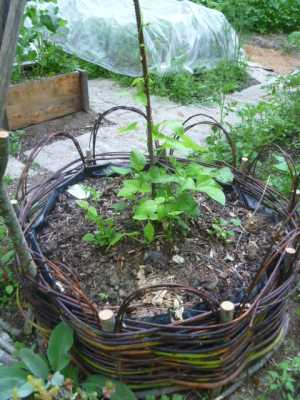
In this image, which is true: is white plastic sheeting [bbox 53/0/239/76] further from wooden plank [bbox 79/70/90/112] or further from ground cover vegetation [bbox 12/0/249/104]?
Answer: wooden plank [bbox 79/70/90/112]

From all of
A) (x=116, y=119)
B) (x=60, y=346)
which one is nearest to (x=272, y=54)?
(x=116, y=119)

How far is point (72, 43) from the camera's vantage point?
530 cm

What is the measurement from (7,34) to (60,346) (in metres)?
1.00

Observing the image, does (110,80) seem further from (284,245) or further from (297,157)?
(284,245)

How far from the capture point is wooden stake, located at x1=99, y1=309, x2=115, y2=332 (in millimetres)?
1285

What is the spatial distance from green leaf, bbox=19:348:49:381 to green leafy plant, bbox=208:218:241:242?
2.81 ft

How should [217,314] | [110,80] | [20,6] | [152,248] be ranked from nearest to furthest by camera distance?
1. [20,6]
2. [217,314]
3. [152,248]
4. [110,80]

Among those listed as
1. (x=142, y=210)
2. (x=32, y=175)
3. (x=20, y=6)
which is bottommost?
(x=32, y=175)

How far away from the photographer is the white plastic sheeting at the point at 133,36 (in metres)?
5.17

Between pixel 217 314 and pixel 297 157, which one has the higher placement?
pixel 217 314

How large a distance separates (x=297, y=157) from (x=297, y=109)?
22.8 inches

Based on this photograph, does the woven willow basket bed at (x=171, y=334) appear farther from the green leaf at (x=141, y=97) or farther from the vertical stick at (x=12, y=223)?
the green leaf at (x=141, y=97)

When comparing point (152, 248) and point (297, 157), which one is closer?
point (152, 248)

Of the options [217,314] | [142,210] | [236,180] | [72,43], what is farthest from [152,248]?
[72,43]
